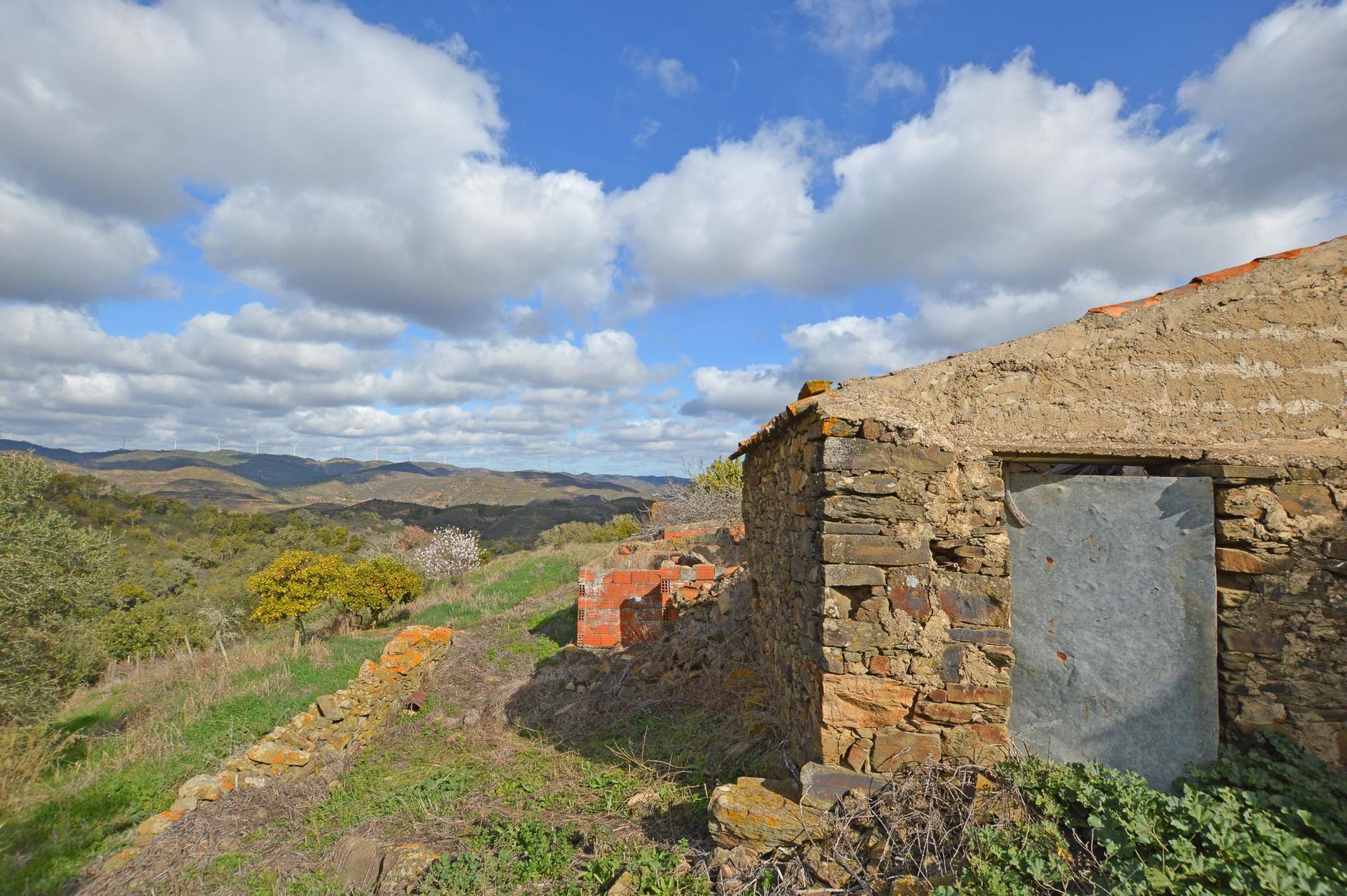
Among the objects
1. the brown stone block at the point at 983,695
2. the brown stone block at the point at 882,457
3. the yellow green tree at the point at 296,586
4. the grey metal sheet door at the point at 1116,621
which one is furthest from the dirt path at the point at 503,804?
the yellow green tree at the point at 296,586

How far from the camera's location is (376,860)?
459 cm

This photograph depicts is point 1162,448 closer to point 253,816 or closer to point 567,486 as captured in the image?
point 253,816

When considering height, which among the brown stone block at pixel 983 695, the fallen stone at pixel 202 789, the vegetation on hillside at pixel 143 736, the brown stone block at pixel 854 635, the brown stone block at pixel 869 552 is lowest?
the vegetation on hillside at pixel 143 736

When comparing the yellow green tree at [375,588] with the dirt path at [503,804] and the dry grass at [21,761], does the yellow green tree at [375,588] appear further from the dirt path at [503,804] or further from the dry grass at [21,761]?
the dirt path at [503,804]

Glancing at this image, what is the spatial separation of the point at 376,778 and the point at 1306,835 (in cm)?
684

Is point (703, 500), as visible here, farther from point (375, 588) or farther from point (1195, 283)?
point (1195, 283)

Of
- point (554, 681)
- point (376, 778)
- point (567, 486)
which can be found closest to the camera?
point (376, 778)

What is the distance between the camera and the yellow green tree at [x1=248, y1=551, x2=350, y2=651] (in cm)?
1411

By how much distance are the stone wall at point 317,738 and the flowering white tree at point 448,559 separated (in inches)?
518

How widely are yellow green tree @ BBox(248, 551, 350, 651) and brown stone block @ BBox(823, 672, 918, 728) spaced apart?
540 inches

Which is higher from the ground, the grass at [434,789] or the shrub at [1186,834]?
the shrub at [1186,834]

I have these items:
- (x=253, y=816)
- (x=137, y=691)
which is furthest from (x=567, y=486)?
(x=253, y=816)

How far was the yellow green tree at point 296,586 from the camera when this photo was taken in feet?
46.3

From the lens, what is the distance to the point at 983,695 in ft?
12.4
